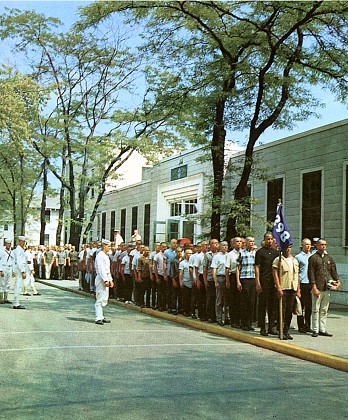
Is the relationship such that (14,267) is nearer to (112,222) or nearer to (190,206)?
(190,206)

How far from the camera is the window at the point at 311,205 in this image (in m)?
21.4

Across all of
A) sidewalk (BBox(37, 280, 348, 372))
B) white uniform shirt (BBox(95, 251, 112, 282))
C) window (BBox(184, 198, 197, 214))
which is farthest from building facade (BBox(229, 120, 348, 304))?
window (BBox(184, 198, 197, 214))

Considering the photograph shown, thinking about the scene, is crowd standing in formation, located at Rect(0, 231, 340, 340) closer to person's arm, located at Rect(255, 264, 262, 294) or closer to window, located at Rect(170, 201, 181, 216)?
person's arm, located at Rect(255, 264, 262, 294)

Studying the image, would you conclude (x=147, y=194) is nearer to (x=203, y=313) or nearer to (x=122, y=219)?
(x=122, y=219)

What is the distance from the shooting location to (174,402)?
700 cm

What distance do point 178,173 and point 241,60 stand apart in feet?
51.2

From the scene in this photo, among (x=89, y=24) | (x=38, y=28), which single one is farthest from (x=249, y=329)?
(x=38, y=28)

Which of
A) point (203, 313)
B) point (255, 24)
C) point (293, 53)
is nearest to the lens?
point (203, 313)

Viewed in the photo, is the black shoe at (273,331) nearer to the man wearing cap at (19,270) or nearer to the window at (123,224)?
the man wearing cap at (19,270)

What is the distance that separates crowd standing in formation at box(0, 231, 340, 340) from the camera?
41.4 feet

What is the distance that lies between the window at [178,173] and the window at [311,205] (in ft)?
36.3

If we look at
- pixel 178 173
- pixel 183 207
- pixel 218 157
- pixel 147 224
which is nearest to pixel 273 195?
pixel 218 157

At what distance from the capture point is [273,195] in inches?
944

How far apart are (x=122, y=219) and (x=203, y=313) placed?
27574 mm
